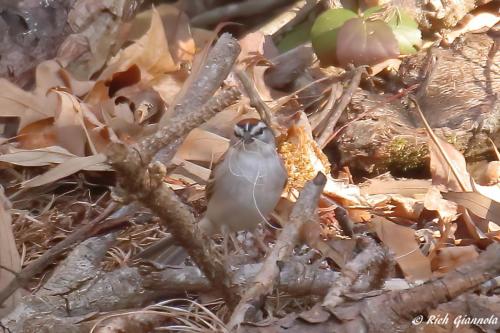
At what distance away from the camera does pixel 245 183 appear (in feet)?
10.8

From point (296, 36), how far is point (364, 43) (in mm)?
676

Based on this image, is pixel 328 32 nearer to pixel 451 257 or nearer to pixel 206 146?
pixel 206 146

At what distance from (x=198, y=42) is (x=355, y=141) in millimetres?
1076

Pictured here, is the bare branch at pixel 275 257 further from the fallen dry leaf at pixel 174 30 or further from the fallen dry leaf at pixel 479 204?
the fallen dry leaf at pixel 174 30

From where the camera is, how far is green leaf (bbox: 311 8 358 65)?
434cm

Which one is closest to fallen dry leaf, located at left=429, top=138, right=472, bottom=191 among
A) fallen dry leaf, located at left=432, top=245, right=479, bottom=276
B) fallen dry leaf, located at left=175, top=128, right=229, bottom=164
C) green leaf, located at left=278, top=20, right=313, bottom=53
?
fallen dry leaf, located at left=432, top=245, right=479, bottom=276

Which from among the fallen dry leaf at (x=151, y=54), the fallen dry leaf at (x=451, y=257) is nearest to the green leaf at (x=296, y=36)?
the fallen dry leaf at (x=151, y=54)

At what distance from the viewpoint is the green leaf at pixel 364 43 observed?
13.9 ft

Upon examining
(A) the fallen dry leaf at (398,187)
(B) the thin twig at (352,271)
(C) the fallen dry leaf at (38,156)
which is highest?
(B) the thin twig at (352,271)

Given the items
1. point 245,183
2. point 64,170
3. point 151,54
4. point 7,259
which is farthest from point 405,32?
point 7,259

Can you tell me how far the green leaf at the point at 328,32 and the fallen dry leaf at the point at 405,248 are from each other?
4.68 ft

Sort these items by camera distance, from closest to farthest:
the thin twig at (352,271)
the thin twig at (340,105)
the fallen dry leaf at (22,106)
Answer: the thin twig at (352,271), the fallen dry leaf at (22,106), the thin twig at (340,105)

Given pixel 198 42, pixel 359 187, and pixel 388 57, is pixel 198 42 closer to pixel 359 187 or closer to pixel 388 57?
pixel 388 57

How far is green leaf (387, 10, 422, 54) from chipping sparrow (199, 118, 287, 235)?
1.41 m
